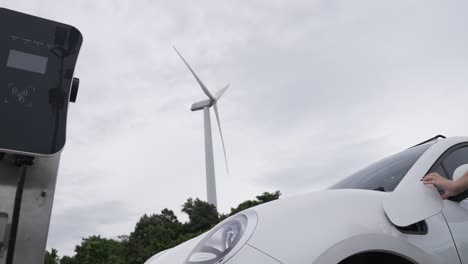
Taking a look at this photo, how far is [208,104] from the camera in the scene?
30.8 metres

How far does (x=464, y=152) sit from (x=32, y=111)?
2.44m

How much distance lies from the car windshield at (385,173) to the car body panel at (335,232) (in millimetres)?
526

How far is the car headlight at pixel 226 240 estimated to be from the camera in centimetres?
174

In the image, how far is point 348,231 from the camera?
1.75m

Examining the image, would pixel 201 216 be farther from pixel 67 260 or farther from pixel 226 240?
pixel 226 240

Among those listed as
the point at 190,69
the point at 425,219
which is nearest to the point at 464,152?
the point at 425,219

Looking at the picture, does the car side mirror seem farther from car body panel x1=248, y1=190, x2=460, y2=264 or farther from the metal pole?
the metal pole

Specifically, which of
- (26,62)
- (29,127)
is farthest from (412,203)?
(26,62)

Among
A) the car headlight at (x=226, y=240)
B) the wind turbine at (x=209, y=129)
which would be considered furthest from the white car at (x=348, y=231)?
the wind turbine at (x=209, y=129)

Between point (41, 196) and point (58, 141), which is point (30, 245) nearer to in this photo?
point (41, 196)

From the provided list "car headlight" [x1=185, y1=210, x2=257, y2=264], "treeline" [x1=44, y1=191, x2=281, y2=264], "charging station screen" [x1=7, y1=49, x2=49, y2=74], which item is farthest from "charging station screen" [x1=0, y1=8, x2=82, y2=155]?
"treeline" [x1=44, y1=191, x2=281, y2=264]

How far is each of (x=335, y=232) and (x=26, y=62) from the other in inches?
56.6

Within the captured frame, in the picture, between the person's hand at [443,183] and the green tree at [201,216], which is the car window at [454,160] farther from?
the green tree at [201,216]

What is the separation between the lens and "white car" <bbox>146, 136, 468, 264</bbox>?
1.68 metres
